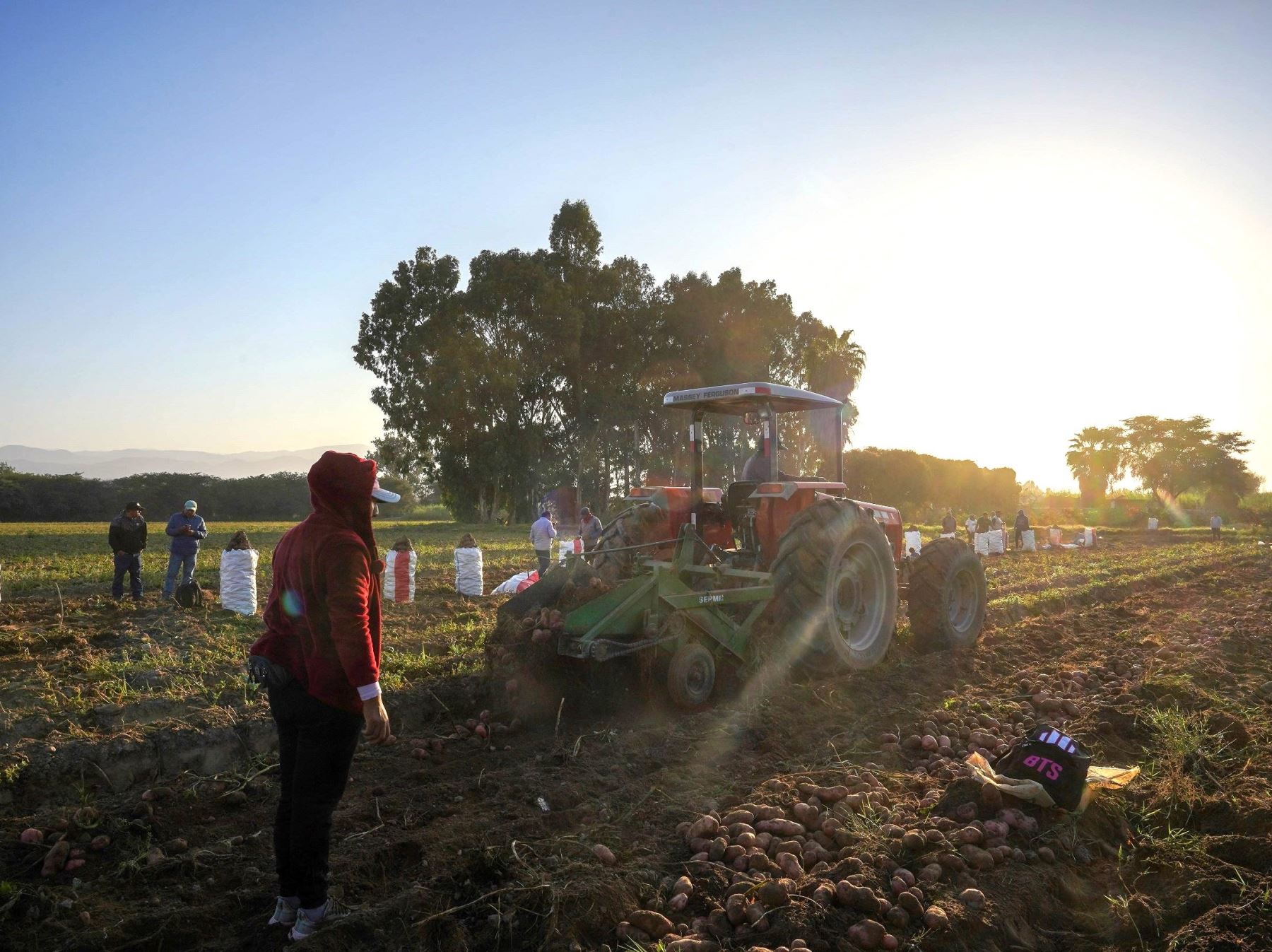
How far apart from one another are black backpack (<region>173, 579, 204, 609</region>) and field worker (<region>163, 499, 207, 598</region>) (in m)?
0.63

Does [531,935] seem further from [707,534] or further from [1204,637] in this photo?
[1204,637]

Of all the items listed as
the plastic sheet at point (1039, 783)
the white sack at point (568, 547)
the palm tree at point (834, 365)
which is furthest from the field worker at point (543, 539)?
the palm tree at point (834, 365)

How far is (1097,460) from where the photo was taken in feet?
208

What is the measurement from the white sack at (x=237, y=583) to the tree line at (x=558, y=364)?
945 inches

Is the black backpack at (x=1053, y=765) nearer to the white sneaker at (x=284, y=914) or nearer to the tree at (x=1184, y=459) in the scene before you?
the white sneaker at (x=284, y=914)

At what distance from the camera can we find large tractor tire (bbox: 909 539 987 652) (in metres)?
7.86

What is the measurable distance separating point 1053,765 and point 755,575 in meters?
2.75

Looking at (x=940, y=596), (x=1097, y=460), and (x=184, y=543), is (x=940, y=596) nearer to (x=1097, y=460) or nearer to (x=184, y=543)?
(x=184, y=543)

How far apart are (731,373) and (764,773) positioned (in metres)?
33.5

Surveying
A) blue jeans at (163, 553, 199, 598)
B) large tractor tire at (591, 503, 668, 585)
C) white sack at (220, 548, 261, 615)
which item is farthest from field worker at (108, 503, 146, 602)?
large tractor tire at (591, 503, 668, 585)

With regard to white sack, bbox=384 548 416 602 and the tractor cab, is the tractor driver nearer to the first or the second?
the tractor cab

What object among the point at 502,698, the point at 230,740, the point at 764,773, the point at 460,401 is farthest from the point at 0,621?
the point at 460,401

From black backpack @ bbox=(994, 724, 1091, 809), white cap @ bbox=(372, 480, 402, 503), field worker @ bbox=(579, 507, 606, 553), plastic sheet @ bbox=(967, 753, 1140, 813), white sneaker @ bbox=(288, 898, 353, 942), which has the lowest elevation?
white sneaker @ bbox=(288, 898, 353, 942)

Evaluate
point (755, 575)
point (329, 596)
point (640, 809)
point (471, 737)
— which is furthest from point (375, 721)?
point (755, 575)
